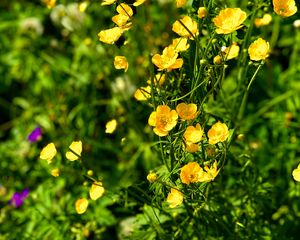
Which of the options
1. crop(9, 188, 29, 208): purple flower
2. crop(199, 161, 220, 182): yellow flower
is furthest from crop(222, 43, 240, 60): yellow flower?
crop(9, 188, 29, 208): purple flower

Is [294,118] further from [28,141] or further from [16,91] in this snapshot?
[16,91]

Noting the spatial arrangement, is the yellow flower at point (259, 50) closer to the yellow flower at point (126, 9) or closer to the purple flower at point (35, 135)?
the yellow flower at point (126, 9)

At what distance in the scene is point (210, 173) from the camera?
4.10 feet

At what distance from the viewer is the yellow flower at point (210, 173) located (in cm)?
121

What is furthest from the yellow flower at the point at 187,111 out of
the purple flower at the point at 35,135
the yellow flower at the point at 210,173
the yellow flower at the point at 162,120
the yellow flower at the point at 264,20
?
the purple flower at the point at 35,135

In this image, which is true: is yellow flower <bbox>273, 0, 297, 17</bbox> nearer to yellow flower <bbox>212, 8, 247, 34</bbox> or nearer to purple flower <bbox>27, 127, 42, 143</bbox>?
yellow flower <bbox>212, 8, 247, 34</bbox>

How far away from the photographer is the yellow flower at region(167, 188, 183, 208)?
1260 millimetres

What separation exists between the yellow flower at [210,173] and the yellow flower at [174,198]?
85mm

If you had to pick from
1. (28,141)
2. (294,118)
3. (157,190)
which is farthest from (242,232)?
(28,141)

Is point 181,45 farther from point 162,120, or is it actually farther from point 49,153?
point 49,153

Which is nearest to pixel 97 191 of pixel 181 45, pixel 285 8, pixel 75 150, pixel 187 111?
pixel 75 150

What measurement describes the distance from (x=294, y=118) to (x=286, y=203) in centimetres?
47

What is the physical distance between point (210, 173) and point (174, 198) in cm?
11

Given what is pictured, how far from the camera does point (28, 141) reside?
8.41 ft
